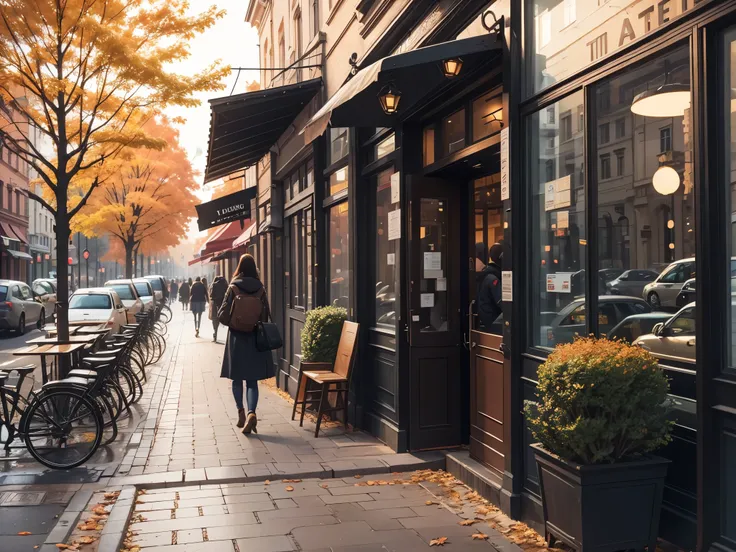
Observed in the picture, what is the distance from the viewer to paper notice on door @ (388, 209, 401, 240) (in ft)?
25.7

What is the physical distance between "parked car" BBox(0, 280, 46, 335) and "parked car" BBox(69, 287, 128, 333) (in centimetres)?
541

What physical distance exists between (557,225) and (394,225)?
112 inches

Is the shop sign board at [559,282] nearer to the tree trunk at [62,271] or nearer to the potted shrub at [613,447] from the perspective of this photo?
the potted shrub at [613,447]

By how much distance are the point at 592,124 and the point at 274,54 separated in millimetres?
15563

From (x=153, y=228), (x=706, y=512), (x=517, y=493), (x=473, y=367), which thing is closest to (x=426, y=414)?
(x=473, y=367)

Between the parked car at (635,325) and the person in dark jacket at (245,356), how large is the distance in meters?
5.33

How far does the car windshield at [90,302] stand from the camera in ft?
61.6

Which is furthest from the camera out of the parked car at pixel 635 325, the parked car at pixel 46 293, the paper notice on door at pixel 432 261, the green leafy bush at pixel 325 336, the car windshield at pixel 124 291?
the parked car at pixel 46 293

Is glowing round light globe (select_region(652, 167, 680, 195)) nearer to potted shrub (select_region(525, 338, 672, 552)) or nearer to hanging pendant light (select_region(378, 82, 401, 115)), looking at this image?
potted shrub (select_region(525, 338, 672, 552))

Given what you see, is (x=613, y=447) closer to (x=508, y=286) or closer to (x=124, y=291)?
(x=508, y=286)

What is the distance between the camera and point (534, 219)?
563 cm

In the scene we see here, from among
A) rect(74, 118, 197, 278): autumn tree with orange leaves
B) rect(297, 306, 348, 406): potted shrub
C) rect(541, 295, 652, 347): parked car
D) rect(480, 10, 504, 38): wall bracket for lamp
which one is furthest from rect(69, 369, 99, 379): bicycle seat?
rect(74, 118, 197, 278): autumn tree with orange leaves

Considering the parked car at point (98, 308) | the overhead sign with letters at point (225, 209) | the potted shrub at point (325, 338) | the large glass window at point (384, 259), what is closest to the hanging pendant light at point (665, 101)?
the large glass window at point (384, 259)

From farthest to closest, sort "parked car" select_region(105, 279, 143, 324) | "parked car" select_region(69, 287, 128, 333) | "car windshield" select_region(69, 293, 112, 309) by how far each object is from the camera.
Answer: "parked car" select_region(105, 279, 143, 324)
"car windshield" select_region(69, 293, 112, 309)
"parked car" select_region(69, 287, 128, 333)
